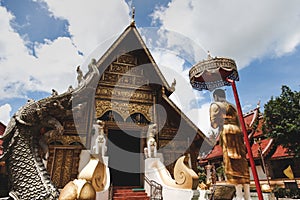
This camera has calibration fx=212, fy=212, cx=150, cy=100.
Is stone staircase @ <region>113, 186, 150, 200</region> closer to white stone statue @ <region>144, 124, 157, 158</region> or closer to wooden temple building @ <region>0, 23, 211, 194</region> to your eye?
wooden temple building @ <region>0, 23, 211, 194</region>

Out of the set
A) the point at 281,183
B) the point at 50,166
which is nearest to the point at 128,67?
the point at 50,166

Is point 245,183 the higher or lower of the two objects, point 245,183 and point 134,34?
the lower

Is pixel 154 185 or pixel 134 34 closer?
pixel 154 185

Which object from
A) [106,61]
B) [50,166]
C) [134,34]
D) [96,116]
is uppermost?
[134,34]

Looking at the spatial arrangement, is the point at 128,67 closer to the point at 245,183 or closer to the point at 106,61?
the point at 106,61

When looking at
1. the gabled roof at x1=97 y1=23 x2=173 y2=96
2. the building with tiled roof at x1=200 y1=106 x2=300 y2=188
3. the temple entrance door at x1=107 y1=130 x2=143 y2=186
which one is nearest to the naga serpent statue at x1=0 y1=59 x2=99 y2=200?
the gabled roof at x1=97 y1=23 x2=173 y2=96

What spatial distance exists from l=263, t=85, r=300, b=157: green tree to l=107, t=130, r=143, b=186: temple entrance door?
7.56 meters

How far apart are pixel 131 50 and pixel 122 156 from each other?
Result: 4.62 meters

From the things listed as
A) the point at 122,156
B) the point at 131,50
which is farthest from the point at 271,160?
Result: the point at 131,50

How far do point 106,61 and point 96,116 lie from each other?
2166 mm

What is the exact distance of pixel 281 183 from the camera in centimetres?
1206

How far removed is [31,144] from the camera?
261 centimetres

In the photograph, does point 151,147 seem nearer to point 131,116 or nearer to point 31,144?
point 131,116

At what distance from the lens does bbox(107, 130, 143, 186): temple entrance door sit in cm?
872
